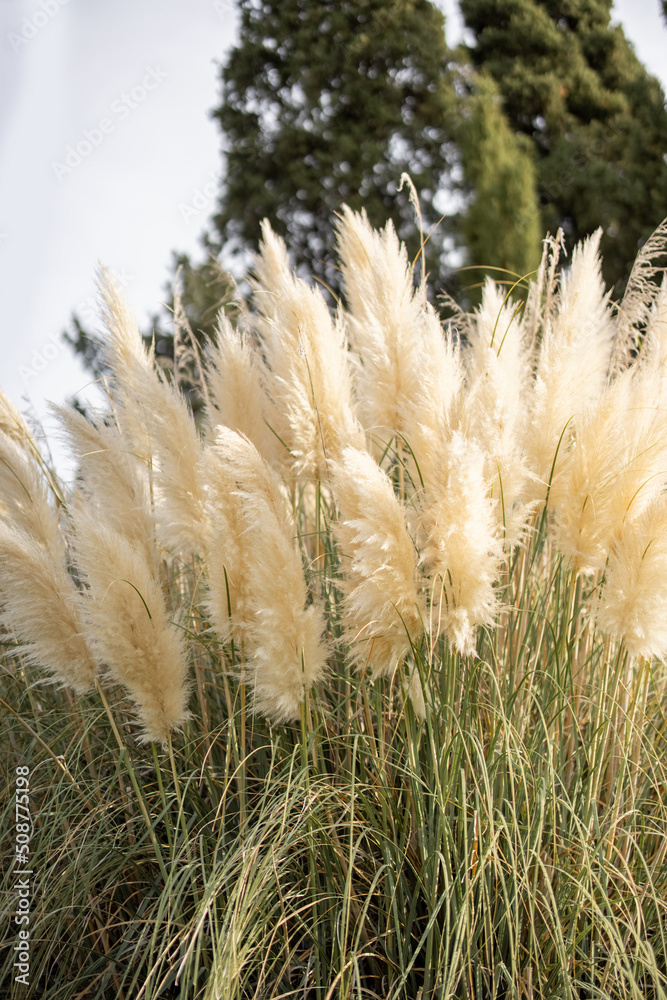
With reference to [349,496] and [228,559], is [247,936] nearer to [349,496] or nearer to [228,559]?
[228,559]

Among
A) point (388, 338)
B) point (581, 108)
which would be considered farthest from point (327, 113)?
point (388, 338)

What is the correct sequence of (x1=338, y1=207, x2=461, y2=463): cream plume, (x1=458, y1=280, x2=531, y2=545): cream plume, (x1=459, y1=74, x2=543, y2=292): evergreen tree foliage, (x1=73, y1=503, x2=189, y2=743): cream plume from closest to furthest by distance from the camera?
(x1=73, y1=503, x2=189, y2=743): cream plume, (x1=458, y1=280, x2=531, y2=545): cream plume, (x1=338, y1=207, x2=461, y2=463): cream plume, (x1=459, y1=74, x2=543, y2=292): evergreen tree foliage

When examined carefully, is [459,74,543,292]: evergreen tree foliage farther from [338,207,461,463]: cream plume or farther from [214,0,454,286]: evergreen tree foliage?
[338,207,461,463]: cream plume

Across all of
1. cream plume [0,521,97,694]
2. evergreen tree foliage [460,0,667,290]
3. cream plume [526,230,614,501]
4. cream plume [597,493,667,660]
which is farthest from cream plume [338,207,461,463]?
evergreen tree foliage [460,0,667,290]

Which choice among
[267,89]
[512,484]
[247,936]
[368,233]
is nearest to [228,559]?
[512,484]

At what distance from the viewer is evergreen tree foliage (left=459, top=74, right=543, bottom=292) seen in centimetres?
Result: 1194

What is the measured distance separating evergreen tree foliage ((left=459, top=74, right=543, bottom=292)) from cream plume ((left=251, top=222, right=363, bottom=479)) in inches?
410

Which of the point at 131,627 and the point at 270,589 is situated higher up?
the point at 270,589

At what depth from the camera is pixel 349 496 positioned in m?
1.54

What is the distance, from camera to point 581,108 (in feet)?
50.3

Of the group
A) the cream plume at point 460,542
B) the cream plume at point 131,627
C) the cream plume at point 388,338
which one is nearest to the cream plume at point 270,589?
the cream plume at point 131,627

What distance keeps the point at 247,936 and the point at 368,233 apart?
6.08 feet

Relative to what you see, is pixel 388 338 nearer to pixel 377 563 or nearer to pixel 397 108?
pixel 377 563

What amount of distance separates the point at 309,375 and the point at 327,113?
15498mm
